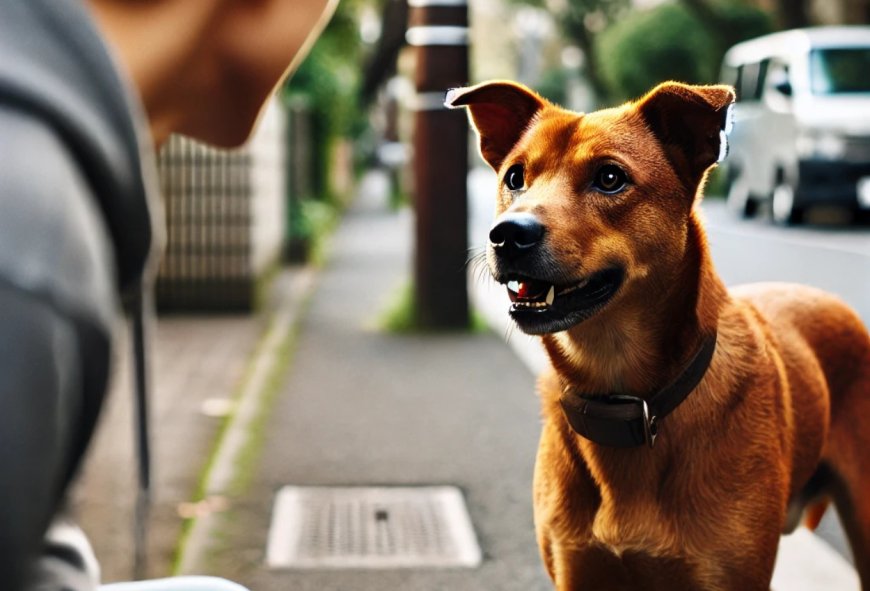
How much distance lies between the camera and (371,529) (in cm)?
477

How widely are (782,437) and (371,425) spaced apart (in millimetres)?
3968

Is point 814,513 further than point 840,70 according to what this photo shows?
No

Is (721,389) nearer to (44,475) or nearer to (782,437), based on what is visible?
(782,437)

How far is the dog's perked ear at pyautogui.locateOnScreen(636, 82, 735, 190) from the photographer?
255 centimetres

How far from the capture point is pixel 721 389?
8.88ft

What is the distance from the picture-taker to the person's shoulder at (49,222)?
48cm

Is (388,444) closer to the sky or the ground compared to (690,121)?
closer to the ground

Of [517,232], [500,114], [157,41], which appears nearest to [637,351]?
[517,232]

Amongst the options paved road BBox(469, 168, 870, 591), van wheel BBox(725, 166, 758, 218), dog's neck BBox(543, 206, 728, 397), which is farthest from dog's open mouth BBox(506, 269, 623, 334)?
van wheel BBox(725, 166, 758, 218)

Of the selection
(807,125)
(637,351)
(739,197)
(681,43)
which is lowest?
(739,197)

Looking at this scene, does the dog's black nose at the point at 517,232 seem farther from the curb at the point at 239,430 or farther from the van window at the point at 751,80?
the van window at the point at 751,80

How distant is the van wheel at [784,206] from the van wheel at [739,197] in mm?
1588

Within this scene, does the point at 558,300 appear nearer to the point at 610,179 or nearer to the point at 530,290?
the point at 530,290

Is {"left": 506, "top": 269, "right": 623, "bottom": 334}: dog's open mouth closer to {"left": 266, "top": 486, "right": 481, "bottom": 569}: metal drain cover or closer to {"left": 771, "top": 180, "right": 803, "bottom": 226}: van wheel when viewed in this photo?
{"left": 266, "top": 486, "right": 481, "bottom": 569}: metal drain cover
